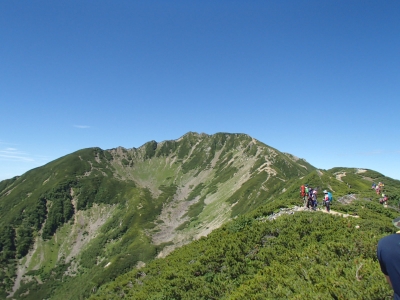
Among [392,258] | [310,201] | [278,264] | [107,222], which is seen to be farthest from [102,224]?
[392,258]

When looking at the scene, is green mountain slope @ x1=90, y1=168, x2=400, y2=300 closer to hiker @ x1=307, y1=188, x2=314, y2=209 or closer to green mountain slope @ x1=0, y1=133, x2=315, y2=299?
hiker @ x1=307, y1=188, x2=314, y2=209

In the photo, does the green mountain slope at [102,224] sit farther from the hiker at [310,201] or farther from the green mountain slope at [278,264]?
the green mountain slope at [278,264]

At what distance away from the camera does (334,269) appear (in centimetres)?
1184

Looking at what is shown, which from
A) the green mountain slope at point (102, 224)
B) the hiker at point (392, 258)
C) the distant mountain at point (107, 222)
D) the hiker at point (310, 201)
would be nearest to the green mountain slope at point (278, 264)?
the hiker at point (310, 201)

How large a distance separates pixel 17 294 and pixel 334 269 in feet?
495

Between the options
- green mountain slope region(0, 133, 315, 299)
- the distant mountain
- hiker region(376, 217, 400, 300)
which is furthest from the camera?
green mountain slope region(0, 133, 315, 299)

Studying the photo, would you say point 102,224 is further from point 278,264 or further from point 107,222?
point 278,264

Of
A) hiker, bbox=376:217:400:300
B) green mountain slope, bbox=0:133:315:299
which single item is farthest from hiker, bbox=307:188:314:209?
green mountain slope, bbox=0:133:315:299

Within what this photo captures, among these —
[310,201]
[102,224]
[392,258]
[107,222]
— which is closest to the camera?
[392,258]

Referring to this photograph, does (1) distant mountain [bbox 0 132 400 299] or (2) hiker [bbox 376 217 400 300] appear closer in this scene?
(2) hiker [bbox 376 217 400 300]

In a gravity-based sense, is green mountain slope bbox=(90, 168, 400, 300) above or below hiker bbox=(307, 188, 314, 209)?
below

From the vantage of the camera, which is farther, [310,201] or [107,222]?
[107,222]

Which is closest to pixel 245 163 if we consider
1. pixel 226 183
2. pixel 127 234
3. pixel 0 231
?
pixel 226 183

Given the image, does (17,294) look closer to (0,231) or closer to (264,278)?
(0,231)
